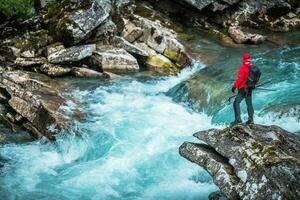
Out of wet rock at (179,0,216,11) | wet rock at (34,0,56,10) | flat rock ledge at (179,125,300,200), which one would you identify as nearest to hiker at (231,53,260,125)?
flat rock ledge at (179,125,300,200)

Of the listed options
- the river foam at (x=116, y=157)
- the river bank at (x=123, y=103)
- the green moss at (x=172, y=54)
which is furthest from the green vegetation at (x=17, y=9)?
the green moss at (x=172, y=54)

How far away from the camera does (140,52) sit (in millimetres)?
23281

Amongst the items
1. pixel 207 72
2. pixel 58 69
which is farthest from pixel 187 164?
pixel 58 69

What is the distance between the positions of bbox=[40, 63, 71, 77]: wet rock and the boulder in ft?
1.17

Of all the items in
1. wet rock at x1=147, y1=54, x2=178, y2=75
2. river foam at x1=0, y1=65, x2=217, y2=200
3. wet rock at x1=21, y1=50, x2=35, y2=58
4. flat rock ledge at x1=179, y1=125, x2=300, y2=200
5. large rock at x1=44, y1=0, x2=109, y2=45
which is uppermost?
large rock at x1=44, y1=0, x2=109, y2=45

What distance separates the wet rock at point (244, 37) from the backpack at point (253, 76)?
1170cm

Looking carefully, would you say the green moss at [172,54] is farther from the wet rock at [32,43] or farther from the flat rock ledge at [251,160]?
the flat rock ledge at [251,160]

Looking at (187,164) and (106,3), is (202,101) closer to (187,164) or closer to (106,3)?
(187,164)

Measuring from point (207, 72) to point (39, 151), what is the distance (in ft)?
30.3

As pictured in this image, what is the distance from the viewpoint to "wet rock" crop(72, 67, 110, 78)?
21.5 m

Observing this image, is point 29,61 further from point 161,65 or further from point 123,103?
point 161,65

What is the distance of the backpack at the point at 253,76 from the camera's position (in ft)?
44.7

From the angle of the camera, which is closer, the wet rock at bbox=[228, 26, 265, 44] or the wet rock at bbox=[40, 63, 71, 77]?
the wet rock at bbox=[40, 63, 71, 77]

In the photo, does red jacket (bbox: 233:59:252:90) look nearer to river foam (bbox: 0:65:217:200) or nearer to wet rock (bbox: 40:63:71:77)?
river foam (bbox: 0:65:217:200)
